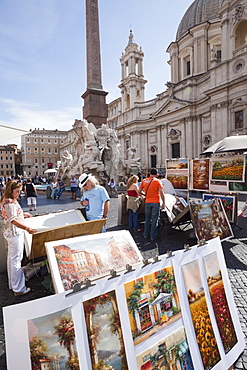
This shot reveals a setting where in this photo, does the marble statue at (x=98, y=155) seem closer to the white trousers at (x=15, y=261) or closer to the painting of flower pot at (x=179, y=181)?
the painting of flower pot at (x=179, y=181)

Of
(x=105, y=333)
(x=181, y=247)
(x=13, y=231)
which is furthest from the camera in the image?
(x=181, y=247)

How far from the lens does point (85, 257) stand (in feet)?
6.61

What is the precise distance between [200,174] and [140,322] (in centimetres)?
597

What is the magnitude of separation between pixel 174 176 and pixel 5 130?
5.27 metres

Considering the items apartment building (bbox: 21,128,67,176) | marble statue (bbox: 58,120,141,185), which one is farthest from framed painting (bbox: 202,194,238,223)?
apartment building (bbox: 21,128,67,176)

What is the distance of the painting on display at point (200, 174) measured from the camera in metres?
6.59

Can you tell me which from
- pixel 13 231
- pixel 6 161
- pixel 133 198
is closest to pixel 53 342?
pixel 13 231

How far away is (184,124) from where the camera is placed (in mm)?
29906

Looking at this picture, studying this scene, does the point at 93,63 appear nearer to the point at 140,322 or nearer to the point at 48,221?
the point at 48,221

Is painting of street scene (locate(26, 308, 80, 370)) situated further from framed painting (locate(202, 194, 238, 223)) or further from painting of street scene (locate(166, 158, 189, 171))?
painting of street scene (locate(166, 158, 189, 171))

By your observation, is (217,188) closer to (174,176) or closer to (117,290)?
(174,176)

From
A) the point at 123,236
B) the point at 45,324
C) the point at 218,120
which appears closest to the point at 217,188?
the point at 123,236

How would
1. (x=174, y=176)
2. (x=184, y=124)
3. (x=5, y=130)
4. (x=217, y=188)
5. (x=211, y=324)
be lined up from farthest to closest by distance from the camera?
(x=184, y=124)
(x=174, y=176)
(x=217, y=188)
(x=5, y=130)
(x=211, y=324)

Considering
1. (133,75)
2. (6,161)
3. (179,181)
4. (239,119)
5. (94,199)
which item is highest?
(133,75)
